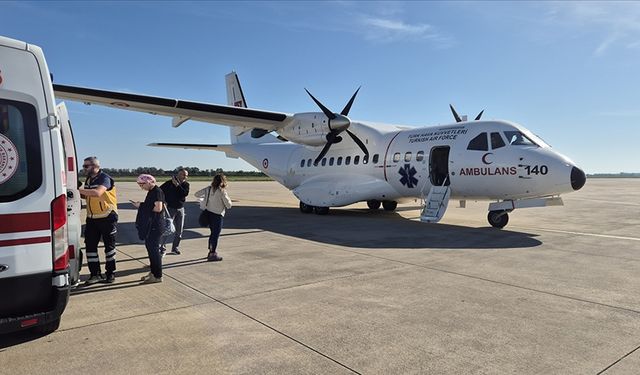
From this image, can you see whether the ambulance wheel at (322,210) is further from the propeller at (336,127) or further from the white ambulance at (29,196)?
the white ambulance at (29,196)

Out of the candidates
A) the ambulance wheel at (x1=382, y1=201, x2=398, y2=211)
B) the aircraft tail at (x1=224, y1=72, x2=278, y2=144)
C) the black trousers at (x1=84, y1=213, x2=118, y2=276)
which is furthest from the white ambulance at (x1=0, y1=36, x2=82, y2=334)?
the aircraft tail at (x1=224, y1=72, x2=278, y2=144)

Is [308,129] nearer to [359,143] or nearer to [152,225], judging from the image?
[359,143]

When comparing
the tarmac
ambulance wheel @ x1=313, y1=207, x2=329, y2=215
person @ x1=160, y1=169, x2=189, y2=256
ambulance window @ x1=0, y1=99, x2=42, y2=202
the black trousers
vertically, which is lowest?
the tarmac

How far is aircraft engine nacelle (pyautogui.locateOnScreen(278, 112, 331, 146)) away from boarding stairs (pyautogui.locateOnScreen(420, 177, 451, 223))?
4742 mm

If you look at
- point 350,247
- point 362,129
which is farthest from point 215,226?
point 362,129

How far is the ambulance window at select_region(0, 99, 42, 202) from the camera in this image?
3512 mm

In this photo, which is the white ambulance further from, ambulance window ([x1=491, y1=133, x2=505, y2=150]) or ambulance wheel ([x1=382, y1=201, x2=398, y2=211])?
ambulance wheel ([x1=382, y1=201, x2=398, y2=211])

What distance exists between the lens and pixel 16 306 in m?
3.63

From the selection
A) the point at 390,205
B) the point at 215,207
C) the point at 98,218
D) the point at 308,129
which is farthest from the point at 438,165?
the point at 98,218

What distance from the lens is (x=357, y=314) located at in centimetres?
496

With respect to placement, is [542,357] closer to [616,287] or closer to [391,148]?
[616,287]

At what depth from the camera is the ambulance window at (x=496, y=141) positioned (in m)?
12.1

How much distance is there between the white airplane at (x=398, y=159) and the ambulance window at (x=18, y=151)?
939 centimetres

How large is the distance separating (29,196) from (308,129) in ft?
43.5
